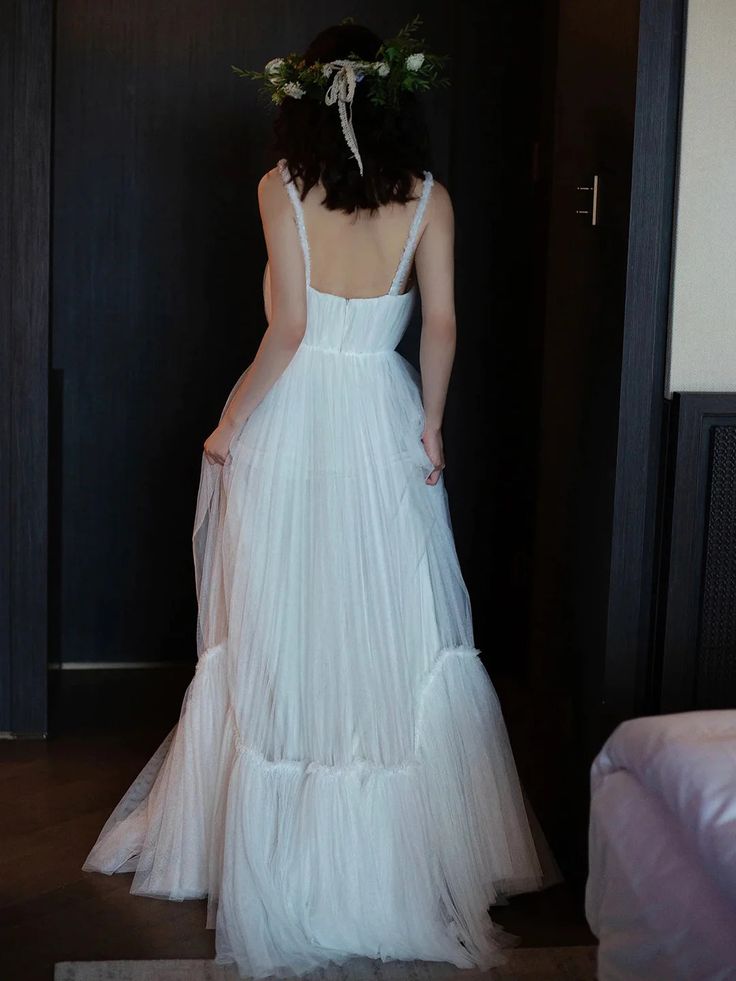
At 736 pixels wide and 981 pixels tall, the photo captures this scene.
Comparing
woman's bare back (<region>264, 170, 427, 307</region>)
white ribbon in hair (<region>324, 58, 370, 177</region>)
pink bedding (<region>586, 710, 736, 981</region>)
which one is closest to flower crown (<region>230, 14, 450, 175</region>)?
white ribbon in hair (<region>324, 58, 370, 177</region>)

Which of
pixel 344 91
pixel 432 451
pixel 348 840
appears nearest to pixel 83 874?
pixel 348 840

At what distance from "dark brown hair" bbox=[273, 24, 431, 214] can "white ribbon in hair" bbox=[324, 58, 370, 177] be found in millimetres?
28

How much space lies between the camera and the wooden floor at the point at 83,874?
2.42 meters

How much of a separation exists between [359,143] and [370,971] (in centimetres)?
160

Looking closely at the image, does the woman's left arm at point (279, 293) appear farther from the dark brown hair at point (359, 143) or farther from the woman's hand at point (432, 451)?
the woman's hand at point (432, 451)

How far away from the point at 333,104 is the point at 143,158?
5.46 feet

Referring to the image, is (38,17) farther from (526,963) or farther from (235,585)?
(526,963)

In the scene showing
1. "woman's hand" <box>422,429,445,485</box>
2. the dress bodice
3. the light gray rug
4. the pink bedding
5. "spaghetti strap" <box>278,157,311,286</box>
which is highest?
"spaghetti strap" <box>278,157,311,286</box>

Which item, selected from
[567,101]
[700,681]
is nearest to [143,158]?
[567,101]

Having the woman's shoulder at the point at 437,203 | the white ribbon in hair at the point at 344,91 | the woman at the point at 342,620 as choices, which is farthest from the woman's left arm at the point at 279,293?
the woman's shoulder at the point at 437,203

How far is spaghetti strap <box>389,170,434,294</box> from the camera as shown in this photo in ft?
8.16

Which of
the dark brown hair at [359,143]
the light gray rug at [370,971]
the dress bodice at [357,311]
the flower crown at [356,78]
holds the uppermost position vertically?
the flower crown at [356,78]

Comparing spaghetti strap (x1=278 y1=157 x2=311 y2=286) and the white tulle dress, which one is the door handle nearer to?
the white tulle dress

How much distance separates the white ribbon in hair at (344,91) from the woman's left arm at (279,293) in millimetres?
161
